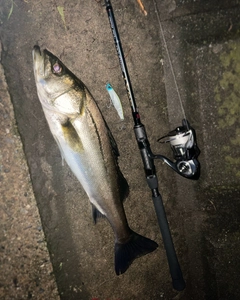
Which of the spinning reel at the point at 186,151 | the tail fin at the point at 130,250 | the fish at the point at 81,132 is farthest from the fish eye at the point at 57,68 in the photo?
the tail fin at the point at 130,250

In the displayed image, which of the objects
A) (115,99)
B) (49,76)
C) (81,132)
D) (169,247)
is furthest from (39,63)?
(169,247)

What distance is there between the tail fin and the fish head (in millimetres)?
1521

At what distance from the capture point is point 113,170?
2490 mm

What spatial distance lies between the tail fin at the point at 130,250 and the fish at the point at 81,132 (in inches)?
5.2

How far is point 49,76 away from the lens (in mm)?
2301

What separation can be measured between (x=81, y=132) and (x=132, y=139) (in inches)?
27.2

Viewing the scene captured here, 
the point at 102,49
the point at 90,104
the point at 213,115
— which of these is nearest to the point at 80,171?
the point at 90,104

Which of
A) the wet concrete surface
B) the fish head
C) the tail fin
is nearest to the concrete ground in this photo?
the wet concrete surface

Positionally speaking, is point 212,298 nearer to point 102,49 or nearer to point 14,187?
point 14,187

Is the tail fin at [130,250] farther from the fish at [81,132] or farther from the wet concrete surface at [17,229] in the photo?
the wet concrete surface at [17,229]

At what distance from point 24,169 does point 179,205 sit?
5.63 ft

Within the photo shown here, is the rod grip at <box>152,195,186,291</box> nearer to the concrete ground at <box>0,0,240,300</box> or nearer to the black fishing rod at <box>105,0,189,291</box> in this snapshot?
the black fishing rod at <box>105,0,189,291</box>

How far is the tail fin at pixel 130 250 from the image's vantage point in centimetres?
264

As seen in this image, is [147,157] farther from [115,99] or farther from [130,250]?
[130,250]
